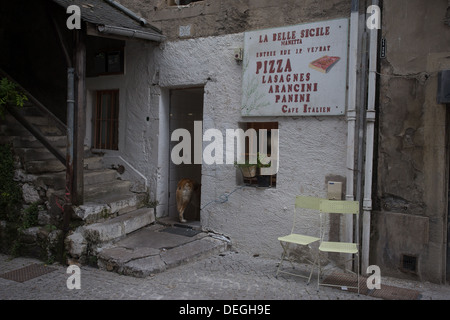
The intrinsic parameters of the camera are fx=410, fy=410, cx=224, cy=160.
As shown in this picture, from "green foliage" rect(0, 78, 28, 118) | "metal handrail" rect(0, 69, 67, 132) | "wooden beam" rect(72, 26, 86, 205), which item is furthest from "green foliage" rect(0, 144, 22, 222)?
"wooden beam" rect(72, 26, 86, 205)

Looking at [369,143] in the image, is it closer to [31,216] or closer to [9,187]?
[31,216]

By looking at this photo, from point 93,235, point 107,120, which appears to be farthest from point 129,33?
point 93,235

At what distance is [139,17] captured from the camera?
778 cm

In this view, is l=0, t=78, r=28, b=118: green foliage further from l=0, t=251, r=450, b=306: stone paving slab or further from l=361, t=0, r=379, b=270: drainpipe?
l=361, t=0, r=379, b=270: drainpipe

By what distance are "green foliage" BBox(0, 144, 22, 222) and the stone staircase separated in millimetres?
115

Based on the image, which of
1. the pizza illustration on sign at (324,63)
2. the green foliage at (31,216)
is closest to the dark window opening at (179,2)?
the pizza illustration on sign at (324,63)

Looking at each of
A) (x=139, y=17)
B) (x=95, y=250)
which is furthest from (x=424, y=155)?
(x=139, y=17)

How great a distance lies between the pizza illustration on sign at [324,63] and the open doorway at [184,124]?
2.53 m

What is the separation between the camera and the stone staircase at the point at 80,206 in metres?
6.38

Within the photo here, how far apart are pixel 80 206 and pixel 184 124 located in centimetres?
277

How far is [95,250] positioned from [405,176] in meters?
4.63

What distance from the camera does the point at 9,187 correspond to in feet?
23.5

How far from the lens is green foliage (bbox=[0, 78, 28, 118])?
707cm
